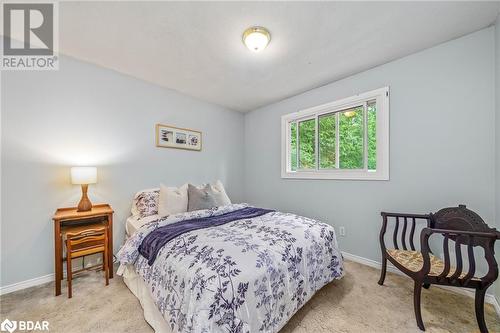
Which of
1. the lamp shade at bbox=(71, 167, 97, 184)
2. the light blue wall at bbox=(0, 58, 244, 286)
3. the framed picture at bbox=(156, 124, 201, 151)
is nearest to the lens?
the light blue wall at bbox=(0, 58, 244, 286)

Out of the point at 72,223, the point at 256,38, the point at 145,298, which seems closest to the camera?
the point at 145,298

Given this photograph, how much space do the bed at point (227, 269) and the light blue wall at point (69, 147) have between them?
3.39 feet

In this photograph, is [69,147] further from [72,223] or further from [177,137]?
[177,137]

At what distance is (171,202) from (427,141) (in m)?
3.07

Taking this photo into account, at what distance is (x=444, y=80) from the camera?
2061mm

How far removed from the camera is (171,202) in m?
2.58

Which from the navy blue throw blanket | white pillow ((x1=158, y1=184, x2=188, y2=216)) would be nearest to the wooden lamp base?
white pillow ((x1=158, y1=184, x2=188, y2=216))

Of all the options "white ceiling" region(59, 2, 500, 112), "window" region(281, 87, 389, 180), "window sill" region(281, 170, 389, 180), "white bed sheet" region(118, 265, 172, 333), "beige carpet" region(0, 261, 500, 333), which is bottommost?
"beige carpet" region(0, 261, 500, 333)

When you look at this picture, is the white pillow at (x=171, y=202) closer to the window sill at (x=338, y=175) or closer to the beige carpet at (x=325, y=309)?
the beige carpet at (x=325, y=309)

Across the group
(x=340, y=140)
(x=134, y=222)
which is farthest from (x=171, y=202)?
(x=340, y=140)

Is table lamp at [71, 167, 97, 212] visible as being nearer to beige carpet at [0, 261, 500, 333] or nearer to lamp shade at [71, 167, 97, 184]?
lamp shade at [71, 167, 97, 184]

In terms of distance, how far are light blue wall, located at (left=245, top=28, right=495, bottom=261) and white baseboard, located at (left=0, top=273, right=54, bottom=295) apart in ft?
11.0

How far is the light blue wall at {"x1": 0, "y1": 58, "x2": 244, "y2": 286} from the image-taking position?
79.4 inches

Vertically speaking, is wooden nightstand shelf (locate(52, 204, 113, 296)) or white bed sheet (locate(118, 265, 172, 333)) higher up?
wooden nightstand shelf (locate(52, 204, 113, 296))
